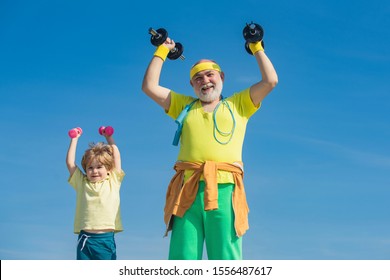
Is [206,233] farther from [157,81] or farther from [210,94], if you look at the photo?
[157,81]

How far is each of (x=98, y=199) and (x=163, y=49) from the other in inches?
68.3

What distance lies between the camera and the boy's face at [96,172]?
6.72m

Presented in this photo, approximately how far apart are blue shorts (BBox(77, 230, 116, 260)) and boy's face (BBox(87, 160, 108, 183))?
0.60m

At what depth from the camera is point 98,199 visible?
6.55 m

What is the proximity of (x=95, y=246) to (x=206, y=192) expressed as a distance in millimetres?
1618

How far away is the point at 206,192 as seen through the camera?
5527 millimetres

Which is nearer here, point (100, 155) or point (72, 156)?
point (100, 155)

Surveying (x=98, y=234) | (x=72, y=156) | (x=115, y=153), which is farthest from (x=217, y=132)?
(x=72, y=156)

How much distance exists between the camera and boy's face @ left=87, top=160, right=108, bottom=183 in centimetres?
672

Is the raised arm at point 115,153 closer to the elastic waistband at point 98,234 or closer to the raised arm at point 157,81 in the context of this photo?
the elastic waistband at point 98,234

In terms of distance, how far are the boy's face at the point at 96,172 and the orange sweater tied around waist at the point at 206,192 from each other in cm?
121

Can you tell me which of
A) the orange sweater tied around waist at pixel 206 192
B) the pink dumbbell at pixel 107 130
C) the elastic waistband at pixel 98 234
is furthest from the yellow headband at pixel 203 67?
the elastic waistband at pixel 98 234

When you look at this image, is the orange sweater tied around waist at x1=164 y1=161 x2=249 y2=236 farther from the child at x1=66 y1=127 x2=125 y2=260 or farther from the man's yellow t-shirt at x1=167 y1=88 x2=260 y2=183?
the child at x1=66 y1=127 x2=125 y2=260

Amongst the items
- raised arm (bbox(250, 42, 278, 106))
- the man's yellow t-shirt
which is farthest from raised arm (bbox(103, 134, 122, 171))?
raised arm (bbox(250, 42, 278, 106))
